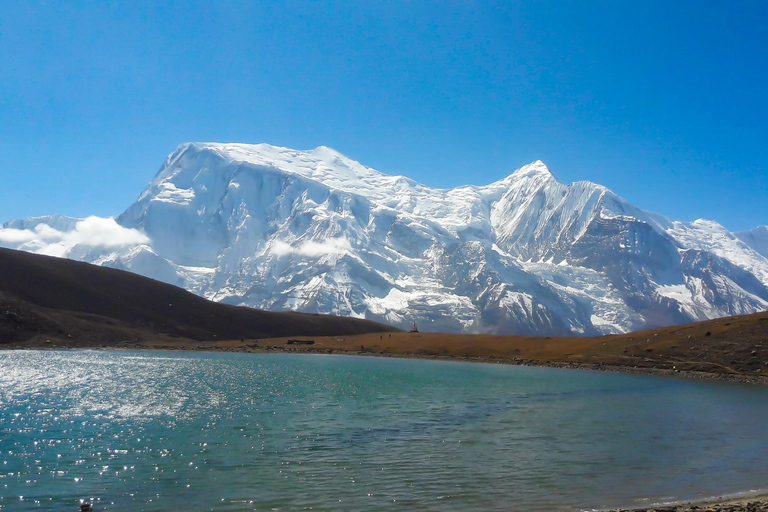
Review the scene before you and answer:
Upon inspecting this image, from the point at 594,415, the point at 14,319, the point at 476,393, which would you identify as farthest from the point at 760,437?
the point at 14,319

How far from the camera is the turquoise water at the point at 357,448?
29.1 m

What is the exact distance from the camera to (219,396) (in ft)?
214

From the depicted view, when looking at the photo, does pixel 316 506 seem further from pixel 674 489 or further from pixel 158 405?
pixel 158 405

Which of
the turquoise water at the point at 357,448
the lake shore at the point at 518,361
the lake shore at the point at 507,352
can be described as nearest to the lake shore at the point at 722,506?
the lake shore at the point at 518,361

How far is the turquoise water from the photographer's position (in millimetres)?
29125

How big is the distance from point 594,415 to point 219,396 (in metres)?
37.5

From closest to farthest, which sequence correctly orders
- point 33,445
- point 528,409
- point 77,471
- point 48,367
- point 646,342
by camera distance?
point 77,471 → point 33,445 → point 528,409 → point 48,367 → point 646,342

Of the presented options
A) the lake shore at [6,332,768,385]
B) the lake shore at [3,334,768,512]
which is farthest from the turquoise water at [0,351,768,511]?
the lake shore at [6,332,768,385]

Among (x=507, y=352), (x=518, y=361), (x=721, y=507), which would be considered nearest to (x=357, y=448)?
(x=721, y=507)

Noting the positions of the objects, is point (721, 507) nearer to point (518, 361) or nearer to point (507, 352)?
point (518, 361)

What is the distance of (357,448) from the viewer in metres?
39.5

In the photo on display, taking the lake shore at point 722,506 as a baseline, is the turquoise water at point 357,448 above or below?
above

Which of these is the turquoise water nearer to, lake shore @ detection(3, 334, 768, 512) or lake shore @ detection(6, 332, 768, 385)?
lake shore @ detection(3, 334, 768, 512)

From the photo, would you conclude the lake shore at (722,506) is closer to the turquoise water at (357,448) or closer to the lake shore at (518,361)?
the lake shore at (518,361)
